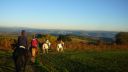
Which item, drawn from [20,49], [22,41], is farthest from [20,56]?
[22,41]

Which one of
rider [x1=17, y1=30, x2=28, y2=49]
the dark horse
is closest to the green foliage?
rider [x1=17, y1=30, x2=28, y2=49]

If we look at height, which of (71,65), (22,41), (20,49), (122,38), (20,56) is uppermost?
(22,41)

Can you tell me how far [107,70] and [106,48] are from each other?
24733 mm

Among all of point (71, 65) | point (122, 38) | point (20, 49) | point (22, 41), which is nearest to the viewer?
point (20, 49)

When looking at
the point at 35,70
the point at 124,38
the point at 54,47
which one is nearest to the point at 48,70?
the point at 35,70

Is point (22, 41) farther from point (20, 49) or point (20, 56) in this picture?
point (20, 56)

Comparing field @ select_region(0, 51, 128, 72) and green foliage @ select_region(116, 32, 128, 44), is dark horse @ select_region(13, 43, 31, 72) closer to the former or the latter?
field @ select_region(0, 51, 128, 72)

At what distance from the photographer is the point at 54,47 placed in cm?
4178

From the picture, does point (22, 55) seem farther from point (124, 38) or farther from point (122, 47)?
point (124, 38)

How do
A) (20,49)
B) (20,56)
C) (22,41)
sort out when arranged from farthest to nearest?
(22,41), (20,49), (20,56)

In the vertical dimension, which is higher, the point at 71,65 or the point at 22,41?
the point at 22,41

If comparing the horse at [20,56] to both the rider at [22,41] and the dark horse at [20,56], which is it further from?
the rider at [22,41]

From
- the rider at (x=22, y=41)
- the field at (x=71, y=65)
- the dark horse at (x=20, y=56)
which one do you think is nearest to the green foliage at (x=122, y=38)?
the field at (x=71, y=65)

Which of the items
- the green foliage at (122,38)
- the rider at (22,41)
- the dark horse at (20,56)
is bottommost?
the green foliage at (122,38)
